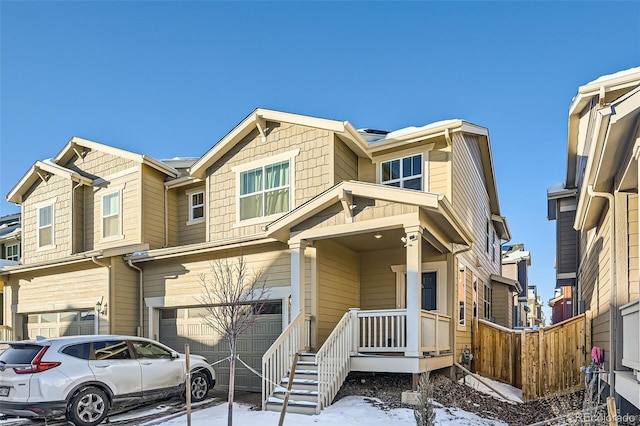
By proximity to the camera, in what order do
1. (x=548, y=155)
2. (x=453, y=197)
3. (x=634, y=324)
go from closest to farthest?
(x=634, y=324) → (x=453, y=197) → (x=548, y=155)

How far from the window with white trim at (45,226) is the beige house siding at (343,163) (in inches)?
379

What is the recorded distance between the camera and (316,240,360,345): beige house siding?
10.2 m

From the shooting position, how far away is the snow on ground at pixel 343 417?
746 cm

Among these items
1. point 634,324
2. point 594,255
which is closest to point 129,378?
point 634,324

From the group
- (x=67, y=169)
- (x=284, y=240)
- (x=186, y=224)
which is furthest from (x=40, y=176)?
(x=284, y=240)

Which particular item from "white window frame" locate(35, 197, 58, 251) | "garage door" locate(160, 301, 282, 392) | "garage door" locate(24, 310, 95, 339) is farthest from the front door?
"white window frame" locate(35, 197, 58, 251)

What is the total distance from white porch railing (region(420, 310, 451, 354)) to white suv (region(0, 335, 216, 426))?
469cm

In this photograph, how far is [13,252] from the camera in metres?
18.4

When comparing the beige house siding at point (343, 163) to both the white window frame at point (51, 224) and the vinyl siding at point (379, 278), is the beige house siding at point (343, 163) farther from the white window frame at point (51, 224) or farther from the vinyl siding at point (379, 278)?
the white window frame at point (51, 224)

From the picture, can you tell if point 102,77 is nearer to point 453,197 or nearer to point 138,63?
point 138,63

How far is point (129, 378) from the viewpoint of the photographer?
322 inches

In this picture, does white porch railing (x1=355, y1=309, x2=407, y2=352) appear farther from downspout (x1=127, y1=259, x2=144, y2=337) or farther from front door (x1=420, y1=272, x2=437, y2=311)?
downspout (x1=127, y1=259, x2=144, y2=337)

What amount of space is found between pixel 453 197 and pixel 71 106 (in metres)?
10.2

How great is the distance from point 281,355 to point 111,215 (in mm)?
7746
